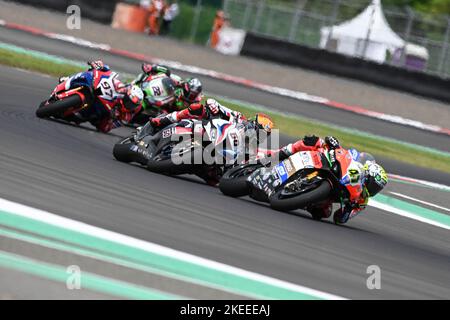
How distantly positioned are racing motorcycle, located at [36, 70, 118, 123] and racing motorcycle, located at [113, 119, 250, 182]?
2.52 metres

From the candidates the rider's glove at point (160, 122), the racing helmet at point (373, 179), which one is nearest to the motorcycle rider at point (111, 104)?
the rider's glove at point (160, 122)

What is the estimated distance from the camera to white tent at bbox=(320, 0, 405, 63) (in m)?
32.9

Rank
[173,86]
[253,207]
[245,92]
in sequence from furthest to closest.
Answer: [245,92], [173,86], [253,207]

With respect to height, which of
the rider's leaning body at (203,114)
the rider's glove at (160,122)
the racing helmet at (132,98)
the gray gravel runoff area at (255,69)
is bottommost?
the gray gravel runoff area at (255,69)

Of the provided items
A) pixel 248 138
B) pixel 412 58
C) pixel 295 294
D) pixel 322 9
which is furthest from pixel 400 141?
pixel 295 294

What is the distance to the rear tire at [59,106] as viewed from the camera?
15273mm

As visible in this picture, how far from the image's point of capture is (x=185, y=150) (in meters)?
12.8

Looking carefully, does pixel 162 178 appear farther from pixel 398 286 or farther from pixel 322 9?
pixel 322 9

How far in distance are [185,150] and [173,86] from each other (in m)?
3.60

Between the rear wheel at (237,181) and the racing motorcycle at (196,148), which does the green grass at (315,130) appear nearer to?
the racing motorcycle at (196,148)

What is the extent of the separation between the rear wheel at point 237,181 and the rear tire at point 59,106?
3.63 metres

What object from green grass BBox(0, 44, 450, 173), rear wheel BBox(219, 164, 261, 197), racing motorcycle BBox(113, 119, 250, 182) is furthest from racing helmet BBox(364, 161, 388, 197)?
green grass BBox(0, 44, 450, 173)

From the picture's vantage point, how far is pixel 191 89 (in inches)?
624

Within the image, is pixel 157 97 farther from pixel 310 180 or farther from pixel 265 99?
pixel 265 99
